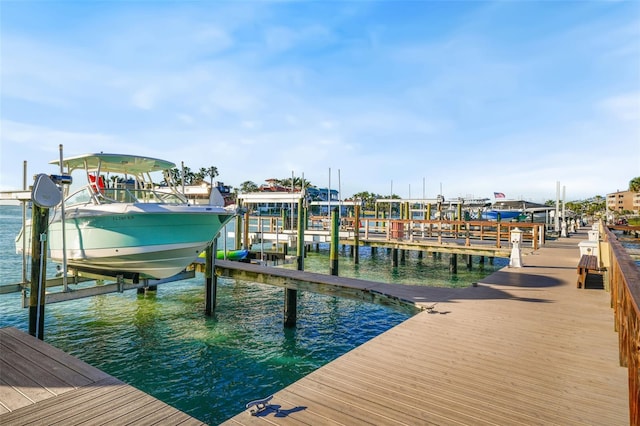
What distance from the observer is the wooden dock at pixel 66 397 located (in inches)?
150

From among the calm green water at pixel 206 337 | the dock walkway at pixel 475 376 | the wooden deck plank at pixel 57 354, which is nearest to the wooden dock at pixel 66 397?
the wooden deck plank at pixel 57 354

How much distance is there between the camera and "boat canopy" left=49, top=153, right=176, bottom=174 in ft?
30.4

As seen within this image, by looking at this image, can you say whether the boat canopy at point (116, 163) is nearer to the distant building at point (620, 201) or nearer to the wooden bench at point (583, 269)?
the wooden bench at point (583, 269)

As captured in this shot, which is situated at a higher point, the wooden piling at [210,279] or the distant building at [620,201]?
the distant building at [620,201]

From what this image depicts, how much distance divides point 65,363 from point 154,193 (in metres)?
→ 5.84

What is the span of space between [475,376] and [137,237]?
312 inches

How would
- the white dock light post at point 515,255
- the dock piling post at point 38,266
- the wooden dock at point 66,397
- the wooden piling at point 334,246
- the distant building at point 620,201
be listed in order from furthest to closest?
the distant building at point 620,201 < the wooden piling at point 334,246 < the white dock light post at point 515,255 < the dock piling post at point 38,266 < the wooden dock at point 66,397

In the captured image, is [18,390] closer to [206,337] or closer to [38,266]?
[38,266]

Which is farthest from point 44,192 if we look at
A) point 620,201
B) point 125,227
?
point 620,201

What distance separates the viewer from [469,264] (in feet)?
71.4

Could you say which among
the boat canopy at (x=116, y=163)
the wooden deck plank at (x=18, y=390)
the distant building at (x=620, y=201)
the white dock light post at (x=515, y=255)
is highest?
the distant building at (x=620, y=201)

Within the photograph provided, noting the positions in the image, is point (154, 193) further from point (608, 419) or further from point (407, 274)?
point (407, 274)

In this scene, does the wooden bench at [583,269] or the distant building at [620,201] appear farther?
the distant building at [620,201]

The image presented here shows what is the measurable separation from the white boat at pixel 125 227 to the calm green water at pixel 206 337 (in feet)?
6.14
